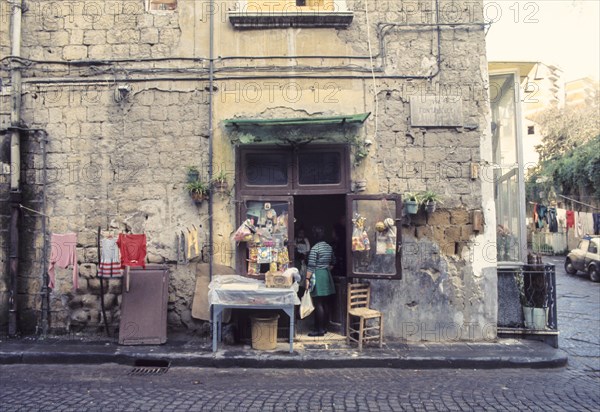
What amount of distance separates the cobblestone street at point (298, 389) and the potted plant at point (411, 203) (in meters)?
2.41

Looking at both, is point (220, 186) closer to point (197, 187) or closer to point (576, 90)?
point (197, 187)

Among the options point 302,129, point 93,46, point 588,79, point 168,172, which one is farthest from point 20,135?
point 588,79

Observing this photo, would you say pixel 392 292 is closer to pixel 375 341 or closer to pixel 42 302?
pixel 375 341

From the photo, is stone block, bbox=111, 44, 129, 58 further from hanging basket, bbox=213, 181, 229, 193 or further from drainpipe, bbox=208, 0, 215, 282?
hanging basket, bbox=213, 181, 229, 193

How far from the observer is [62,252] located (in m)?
7.57

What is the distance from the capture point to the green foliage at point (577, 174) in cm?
2031

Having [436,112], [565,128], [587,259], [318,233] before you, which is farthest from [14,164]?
[565,128]

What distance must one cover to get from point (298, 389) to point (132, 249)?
3.37m

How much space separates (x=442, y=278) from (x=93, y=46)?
699 centimetres

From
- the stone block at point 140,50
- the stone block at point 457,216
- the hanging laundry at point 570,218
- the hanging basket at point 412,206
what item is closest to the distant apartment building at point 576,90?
the hanging laundry at point 570,218

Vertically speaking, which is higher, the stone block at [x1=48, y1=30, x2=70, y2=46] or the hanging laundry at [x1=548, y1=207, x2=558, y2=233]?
the stone block at [x1=48, y1=30, x2=70, y2=46]

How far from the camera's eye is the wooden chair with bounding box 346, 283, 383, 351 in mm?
7199

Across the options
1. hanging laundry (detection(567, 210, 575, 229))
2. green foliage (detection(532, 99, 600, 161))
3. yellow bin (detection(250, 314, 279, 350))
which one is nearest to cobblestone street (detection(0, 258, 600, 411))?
yellow bin (detection(250, 314, 279, 350))

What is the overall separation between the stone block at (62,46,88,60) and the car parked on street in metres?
16.8
